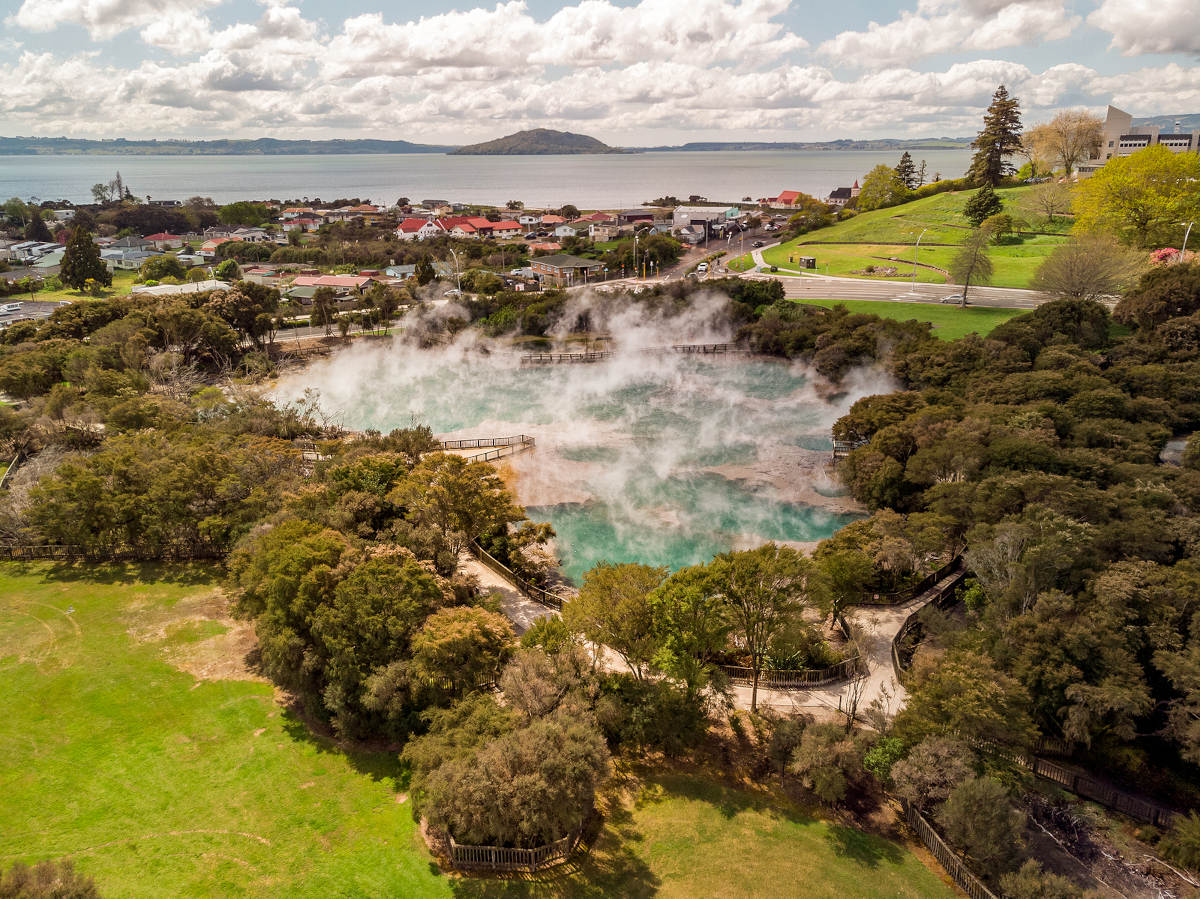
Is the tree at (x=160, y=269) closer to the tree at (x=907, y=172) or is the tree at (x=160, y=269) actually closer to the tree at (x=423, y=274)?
the tree at (x=423, y=274)

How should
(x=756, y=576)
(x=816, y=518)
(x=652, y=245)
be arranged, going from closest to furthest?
(x=756, y=576) < (x=816, y=518) < (x=652, y=245)

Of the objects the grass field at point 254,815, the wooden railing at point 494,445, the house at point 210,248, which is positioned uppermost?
the house at point 210,248

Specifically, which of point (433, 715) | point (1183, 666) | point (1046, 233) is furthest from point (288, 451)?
point (1046, 233)

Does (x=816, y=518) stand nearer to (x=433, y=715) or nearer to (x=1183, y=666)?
(x=1183, y=666)

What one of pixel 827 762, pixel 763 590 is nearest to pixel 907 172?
pixel 763 590

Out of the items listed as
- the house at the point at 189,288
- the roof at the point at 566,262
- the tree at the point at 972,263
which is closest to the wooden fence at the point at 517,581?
the tree at the point at 972,263

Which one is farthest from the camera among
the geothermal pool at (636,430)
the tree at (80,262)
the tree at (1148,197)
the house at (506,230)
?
the house at (506,230)
